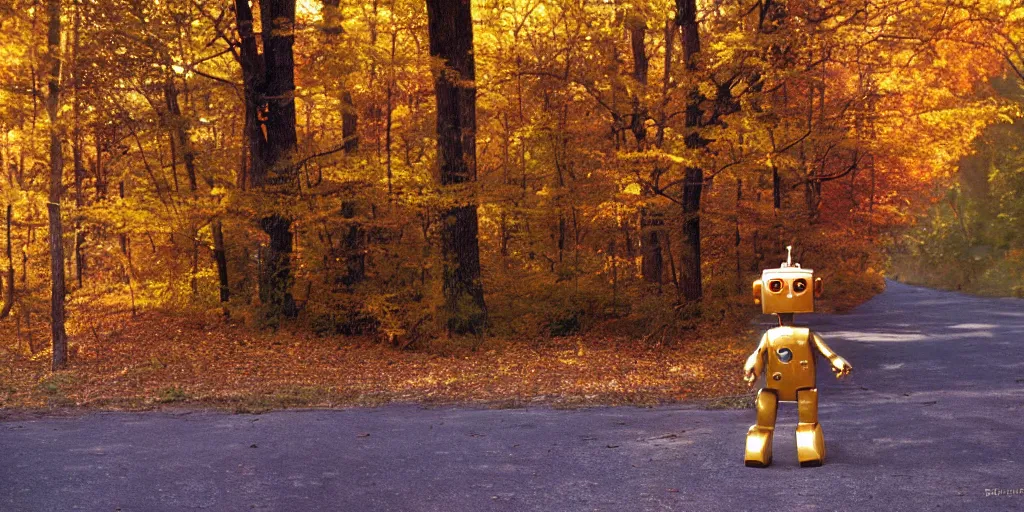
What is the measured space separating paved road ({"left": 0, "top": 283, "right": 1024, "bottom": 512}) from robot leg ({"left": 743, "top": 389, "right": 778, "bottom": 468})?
0.36 ft

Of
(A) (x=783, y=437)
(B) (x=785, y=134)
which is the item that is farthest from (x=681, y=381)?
(B) (x=785, y=134)

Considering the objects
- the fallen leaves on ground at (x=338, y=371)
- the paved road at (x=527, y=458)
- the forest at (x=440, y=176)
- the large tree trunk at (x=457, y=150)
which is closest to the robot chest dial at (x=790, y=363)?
the paved road at (x=527, y=458)

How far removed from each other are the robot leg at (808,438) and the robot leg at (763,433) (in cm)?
21

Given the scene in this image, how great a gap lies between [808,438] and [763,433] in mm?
348

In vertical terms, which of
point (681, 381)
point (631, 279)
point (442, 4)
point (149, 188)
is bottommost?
point (681, 381)

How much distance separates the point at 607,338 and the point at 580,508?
12828 millimetres

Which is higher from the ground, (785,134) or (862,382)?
(785,134)

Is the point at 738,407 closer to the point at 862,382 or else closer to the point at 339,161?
the point at 862,382

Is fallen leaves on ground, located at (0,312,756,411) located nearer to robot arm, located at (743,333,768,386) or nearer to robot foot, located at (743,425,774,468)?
robot foot, located at (743,425,774,468)

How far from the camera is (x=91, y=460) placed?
27.0 feet

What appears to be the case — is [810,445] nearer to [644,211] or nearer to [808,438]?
[808,438]

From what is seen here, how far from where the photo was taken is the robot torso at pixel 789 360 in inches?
Result: 267

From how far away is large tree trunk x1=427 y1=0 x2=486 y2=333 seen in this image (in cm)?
1816

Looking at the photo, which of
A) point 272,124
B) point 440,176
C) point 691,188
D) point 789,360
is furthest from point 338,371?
point 789,360
